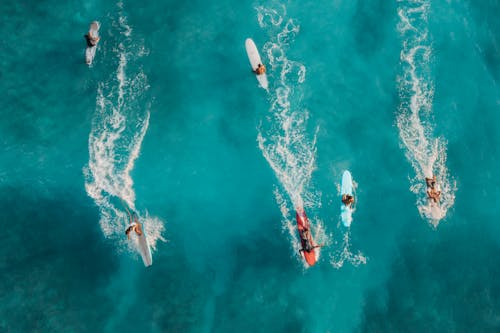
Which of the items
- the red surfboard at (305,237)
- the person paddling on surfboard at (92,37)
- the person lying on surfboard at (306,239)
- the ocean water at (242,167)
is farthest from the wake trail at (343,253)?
the person paddling on surfboard at (92,37)

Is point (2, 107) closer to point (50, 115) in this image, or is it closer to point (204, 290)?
point (50, 115)

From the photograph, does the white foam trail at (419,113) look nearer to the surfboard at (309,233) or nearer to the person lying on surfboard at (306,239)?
the surfboard at (309,233)

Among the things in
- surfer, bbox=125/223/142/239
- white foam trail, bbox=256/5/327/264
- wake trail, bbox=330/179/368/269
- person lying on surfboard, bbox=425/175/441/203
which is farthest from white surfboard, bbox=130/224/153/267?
person lying on surfboard, bbox=425/175/441/203

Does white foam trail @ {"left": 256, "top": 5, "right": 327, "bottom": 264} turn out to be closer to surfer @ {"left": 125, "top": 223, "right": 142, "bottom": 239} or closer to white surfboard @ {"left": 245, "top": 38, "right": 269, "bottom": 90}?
white surfboard @ {"left": 245, "top": 38, "right": 269, "bottom": 90}

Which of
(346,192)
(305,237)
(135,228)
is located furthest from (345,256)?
(135,228)

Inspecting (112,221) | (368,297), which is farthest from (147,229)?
(368,297)
